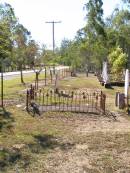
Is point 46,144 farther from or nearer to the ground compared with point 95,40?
nearer to the ground

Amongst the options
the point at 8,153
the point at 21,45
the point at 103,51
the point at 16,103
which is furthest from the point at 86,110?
the point at 103,51

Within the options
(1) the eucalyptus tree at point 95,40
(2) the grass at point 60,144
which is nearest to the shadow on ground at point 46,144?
(2) the grass at point 60,144

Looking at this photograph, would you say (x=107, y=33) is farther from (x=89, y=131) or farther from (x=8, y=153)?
(x=8, y=153)

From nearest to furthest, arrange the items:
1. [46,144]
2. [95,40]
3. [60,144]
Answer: [46,144], [60,144], [95,40]

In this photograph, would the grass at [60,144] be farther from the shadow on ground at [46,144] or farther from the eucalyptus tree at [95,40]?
the eucalyptus tree at [95,40]

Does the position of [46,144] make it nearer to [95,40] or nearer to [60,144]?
[60,144]

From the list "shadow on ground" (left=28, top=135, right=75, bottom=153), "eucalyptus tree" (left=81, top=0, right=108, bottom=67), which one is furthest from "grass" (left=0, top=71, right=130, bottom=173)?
"eucalyptus tree" (left=81, top=0, right=108, bottom=67)

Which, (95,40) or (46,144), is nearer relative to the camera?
(46,144)

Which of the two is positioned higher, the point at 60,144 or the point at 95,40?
the point at 95,40

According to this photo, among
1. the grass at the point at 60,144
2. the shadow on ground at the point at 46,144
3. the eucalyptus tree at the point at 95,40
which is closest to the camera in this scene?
the grass at the point at 60,144

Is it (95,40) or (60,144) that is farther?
(95,40)

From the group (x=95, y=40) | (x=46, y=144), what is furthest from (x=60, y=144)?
(x=95, y=40)

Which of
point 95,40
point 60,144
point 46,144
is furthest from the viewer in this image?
point 95,40

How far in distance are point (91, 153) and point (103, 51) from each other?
146 ft
